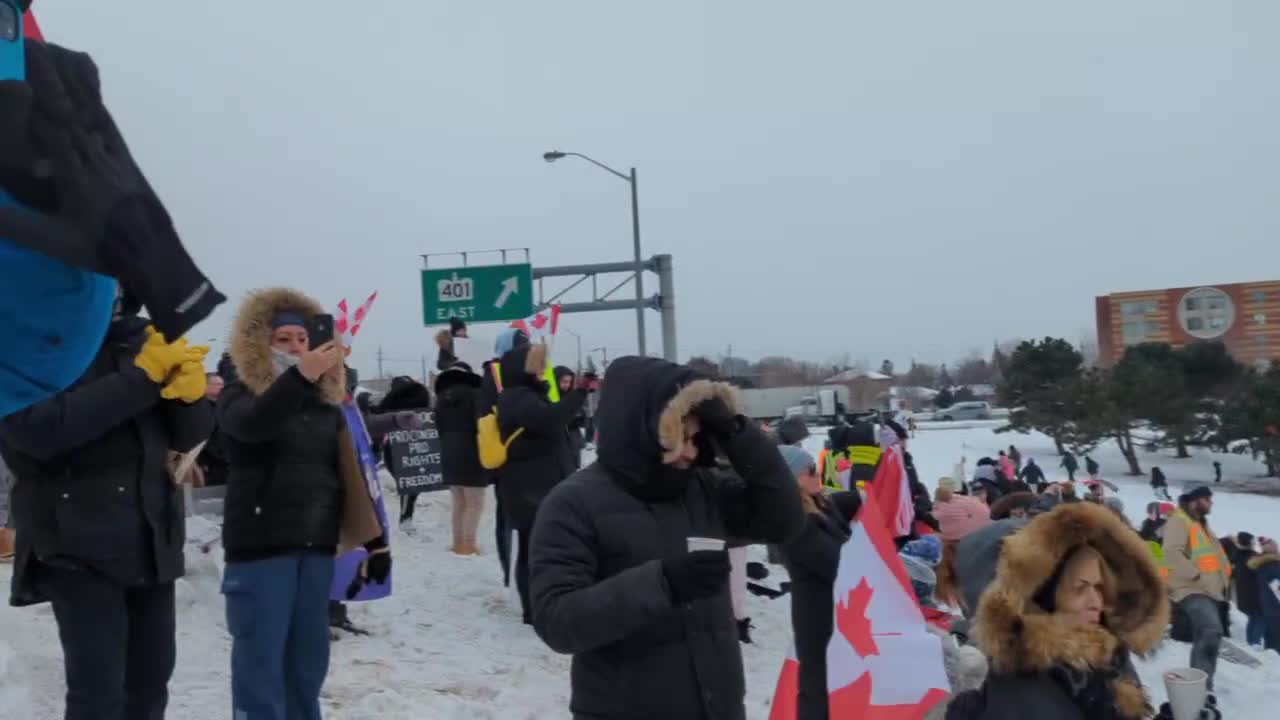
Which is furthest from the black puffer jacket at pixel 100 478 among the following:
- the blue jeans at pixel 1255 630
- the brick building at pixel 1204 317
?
the brick building at pixel 1204 317

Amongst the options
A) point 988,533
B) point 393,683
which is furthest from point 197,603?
point 988,533

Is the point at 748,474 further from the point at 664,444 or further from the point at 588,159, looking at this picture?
the point at 588,159

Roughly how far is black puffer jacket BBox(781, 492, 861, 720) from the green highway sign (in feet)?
60.7

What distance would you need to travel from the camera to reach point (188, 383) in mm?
3234

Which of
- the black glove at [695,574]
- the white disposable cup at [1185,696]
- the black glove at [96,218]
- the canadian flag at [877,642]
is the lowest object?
the white disposable cup at [1185,696]

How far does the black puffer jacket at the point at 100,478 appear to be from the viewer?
3146 mm

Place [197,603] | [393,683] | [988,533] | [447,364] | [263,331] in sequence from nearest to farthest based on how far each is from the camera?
[988,533] < [263,331] < [393,683] < [197,603] < [447,364]

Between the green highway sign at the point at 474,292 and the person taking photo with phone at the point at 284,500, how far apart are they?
749 inches

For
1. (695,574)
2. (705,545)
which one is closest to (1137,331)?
(705,545)

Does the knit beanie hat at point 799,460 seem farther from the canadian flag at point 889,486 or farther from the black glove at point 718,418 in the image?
the black glove at point 718,418

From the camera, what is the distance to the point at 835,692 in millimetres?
4285

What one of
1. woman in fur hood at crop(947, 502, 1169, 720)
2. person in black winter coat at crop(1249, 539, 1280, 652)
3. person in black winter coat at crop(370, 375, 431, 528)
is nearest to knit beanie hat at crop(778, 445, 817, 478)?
woman in fur hood at crop(947, 502, 1169, 720)

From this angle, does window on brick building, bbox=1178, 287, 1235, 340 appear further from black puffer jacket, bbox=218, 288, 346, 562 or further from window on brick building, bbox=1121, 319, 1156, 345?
black puffer jacket, bbox=218, 288, 346, 562

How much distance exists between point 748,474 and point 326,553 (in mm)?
1829
